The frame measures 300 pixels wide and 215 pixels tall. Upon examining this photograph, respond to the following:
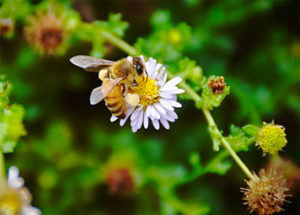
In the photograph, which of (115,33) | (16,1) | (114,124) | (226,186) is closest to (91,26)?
(115,33)

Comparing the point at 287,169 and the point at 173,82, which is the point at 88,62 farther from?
the point at 287,169

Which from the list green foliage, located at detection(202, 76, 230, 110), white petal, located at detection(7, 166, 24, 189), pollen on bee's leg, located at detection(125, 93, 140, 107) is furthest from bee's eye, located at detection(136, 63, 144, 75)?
white petal, located at detection(7, 166, 24, 189)

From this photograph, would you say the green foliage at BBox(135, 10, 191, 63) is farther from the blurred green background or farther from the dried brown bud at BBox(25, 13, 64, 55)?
the dried brown bud at BBox(25, 13, 64, 55)

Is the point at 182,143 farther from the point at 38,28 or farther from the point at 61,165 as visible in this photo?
the point at 38,28

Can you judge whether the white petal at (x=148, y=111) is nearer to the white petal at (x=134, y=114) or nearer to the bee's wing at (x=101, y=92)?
the white petal at (x=134, y=114)

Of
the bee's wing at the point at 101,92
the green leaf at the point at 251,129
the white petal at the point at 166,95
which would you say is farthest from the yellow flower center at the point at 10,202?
the green leaf at the point at 251,129

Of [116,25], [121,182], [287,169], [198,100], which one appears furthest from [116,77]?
[287,169]
